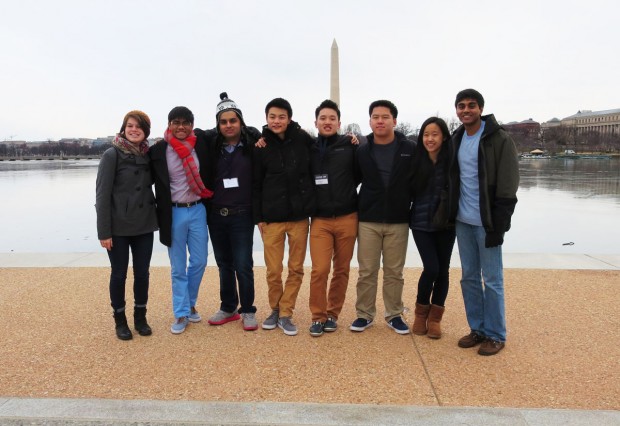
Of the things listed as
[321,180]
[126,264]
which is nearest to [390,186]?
[321,180]

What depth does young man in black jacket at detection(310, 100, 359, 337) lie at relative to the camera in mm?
4297

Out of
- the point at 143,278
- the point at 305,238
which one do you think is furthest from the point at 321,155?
the point at 143,278

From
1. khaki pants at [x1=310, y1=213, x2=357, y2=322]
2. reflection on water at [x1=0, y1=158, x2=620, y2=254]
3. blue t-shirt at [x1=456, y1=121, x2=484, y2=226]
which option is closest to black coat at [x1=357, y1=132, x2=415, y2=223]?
khaki pants at [x1=310, y1=213, x2=357, y2=322]

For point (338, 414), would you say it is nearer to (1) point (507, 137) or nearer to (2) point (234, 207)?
(2) point (234, 207)

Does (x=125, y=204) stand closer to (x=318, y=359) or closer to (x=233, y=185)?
(x=233, y=185)

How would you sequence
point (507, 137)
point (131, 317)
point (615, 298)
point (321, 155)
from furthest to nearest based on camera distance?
point (615, 298) < point (131, 317) < point (321, 155) < point (507, 137)

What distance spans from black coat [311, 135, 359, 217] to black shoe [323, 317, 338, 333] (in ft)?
3.39

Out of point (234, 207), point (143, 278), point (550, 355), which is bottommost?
point (550, 355)

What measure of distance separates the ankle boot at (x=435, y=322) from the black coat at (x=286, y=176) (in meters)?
1.46

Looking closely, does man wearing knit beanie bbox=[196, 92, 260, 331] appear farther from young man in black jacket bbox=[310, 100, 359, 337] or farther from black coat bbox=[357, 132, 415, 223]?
black coat bbox=[357, 132, 415, 223]

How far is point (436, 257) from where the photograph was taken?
4.18 metres

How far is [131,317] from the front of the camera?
4.95m

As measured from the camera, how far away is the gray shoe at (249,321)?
14.7 feet

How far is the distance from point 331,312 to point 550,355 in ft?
6.32
